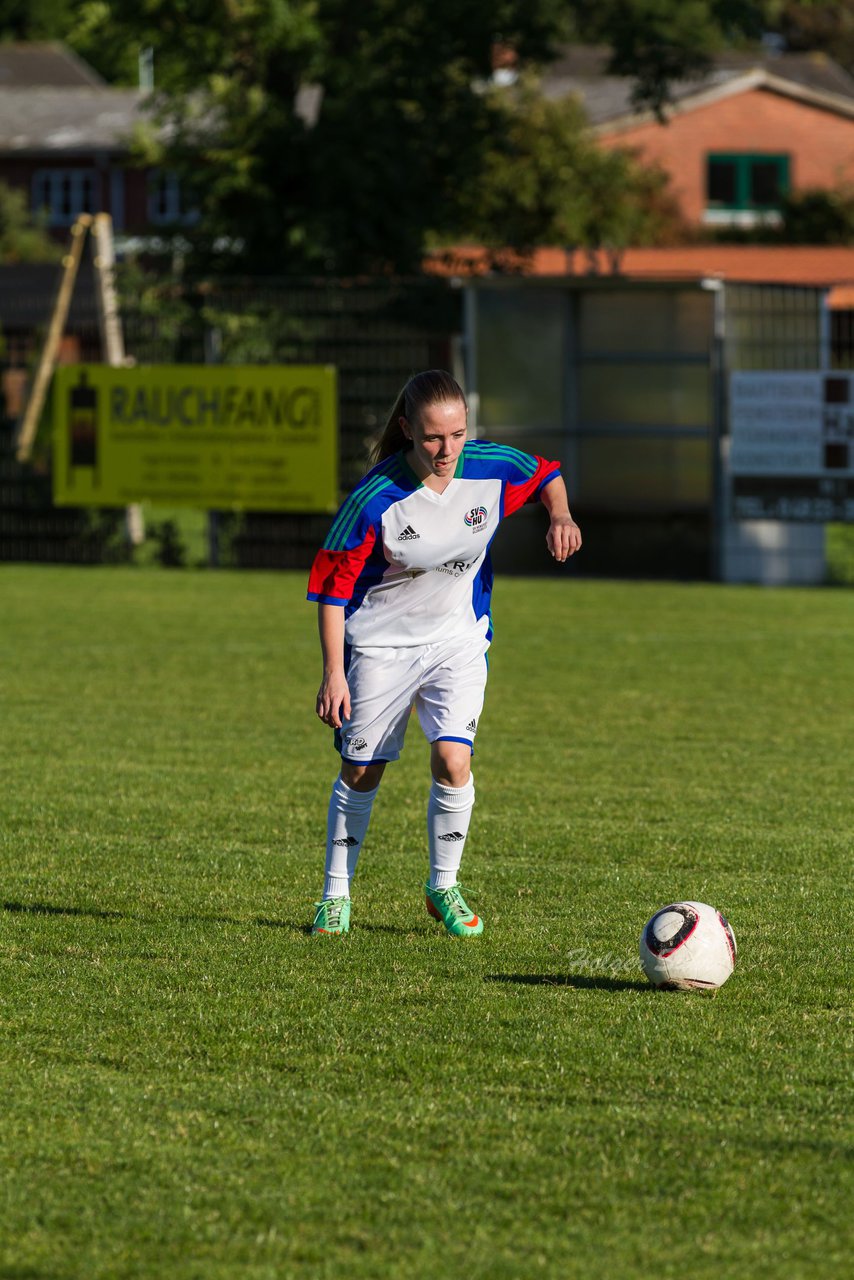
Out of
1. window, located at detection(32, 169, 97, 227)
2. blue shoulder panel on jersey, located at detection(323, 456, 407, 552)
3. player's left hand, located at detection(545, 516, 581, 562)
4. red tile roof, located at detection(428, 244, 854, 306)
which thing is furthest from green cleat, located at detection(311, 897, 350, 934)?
window, located at detection(32, 169, 97, 227)

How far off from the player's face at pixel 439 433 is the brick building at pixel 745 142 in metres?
48.1

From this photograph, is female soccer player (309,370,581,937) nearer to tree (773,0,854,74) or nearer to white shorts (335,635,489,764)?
white shorts (335,635,489,764)

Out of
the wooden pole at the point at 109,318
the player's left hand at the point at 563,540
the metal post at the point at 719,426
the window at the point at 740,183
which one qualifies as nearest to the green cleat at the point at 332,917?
the player's left hand at the point at 563,540

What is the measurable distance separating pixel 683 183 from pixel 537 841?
4774cm

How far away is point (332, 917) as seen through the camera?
6.30 meters

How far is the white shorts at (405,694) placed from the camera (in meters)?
6.22

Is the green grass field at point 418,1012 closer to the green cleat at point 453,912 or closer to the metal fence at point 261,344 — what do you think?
the green cleat at point 453,912

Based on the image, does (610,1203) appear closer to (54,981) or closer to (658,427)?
(54,981)

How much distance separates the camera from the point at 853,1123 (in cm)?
445

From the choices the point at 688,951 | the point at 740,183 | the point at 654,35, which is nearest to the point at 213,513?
the point at 654,35

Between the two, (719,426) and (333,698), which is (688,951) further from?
(719,426)

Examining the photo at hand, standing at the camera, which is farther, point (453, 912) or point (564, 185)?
point (564, 185)

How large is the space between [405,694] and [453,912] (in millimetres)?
716

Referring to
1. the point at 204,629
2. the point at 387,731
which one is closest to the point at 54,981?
the point at 387,731
